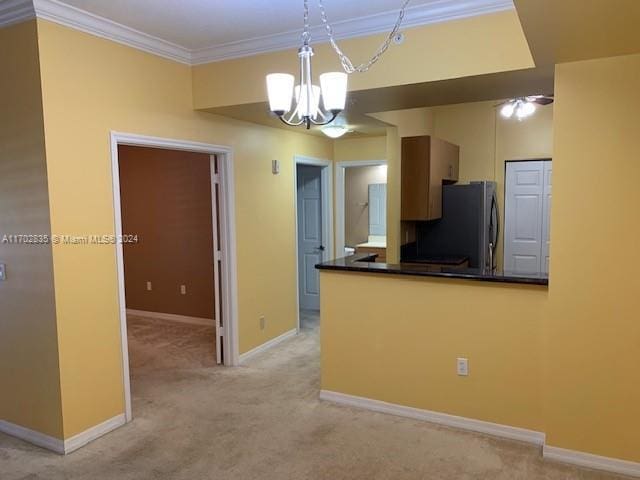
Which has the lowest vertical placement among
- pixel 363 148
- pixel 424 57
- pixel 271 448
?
pixel 271 448

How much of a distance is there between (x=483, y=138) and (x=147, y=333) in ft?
15.9

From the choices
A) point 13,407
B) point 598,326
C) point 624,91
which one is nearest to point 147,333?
point 13,407

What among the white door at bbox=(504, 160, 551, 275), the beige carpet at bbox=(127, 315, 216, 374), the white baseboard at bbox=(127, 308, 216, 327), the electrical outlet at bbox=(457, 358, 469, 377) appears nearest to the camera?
the electrical outlet at bbox=(457, 358, 469, 377)

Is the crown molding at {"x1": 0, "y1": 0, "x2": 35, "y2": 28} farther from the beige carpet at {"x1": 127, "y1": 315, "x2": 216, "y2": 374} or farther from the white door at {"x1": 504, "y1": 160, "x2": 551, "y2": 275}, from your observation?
the white door at {"x1": 504, "y1": 160, "x2": 551, "y2": 275}

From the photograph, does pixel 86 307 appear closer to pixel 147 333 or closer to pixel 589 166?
Answer: pixel 147 333

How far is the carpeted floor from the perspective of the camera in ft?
8.58

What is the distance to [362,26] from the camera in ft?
9.82

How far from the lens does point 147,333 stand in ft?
17.9

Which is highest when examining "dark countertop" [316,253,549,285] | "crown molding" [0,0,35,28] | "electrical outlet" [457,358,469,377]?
"crown molding" [0,0,35,28]

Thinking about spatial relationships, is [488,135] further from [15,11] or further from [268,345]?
[15,11]

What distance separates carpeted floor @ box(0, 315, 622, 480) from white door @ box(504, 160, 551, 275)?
376 centimetres

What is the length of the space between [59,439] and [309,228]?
3888 mm

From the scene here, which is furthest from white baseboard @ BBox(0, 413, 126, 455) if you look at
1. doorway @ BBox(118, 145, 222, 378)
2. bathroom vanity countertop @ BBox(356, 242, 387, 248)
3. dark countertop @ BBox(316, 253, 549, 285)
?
bathroom vanity countertop @ BBox(356, 242, 387, 248)

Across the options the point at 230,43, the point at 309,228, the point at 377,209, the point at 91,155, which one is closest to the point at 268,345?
the point at 309,228
